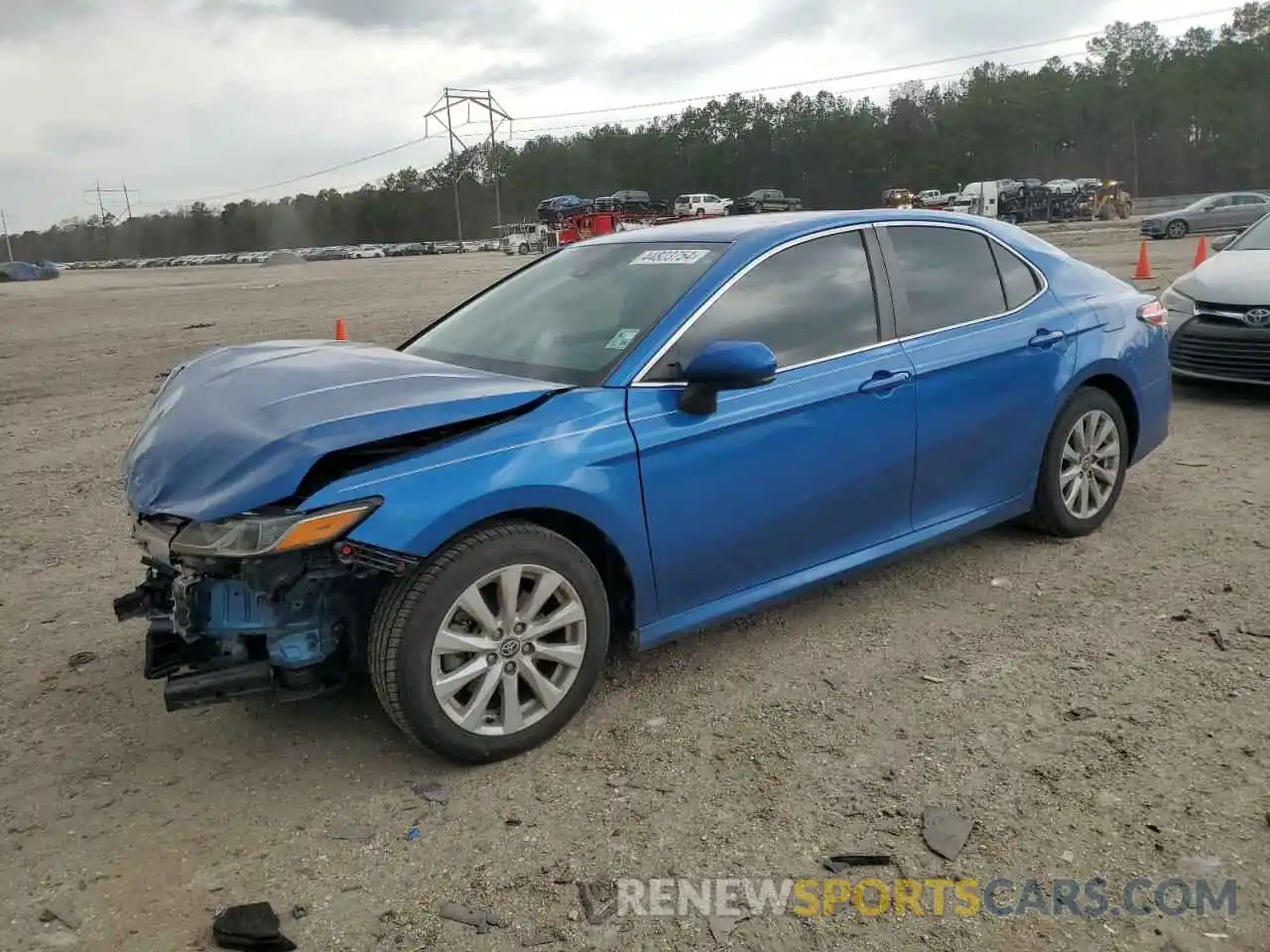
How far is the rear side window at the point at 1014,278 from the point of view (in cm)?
471

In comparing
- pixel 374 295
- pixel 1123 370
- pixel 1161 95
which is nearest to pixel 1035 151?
pixel 1161 95

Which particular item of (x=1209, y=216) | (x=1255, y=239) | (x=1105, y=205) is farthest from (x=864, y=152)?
(x=1255, y=239)

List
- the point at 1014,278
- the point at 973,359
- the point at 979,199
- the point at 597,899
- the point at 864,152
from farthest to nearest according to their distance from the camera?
the point at 864,152 < the point at 979,199 < the point at 1014,278 < the point at 973,359 < the point at 597,899

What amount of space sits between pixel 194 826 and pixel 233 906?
1.52 ft

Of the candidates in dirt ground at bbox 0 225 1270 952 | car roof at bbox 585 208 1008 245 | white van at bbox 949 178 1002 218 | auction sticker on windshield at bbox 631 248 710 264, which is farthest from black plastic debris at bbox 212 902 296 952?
white van at bbox 949 178 1002 218

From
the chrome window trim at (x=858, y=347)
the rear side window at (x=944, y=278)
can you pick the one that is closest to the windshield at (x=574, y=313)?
the chrome window trim at (x=858, y=347)

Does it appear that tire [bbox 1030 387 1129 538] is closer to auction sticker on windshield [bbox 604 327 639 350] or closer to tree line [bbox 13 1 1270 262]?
auction sticker on windshield [bbox 604 327 639 350]

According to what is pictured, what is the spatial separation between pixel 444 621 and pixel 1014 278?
322 cm

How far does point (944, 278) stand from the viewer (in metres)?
4.48

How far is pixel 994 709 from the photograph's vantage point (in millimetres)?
3484

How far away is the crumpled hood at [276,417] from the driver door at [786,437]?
0.51 m

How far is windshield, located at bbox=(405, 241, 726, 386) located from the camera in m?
3.72

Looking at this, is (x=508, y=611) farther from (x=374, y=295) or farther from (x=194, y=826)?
(x=374, y=295)

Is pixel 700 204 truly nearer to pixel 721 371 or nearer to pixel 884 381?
pixel 884 381
